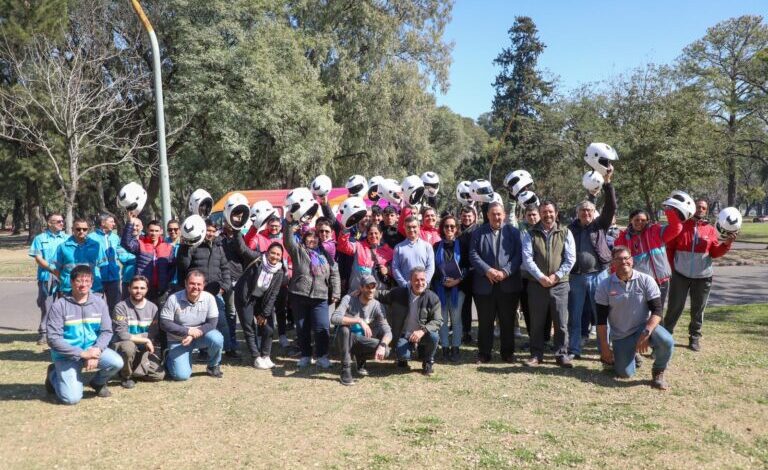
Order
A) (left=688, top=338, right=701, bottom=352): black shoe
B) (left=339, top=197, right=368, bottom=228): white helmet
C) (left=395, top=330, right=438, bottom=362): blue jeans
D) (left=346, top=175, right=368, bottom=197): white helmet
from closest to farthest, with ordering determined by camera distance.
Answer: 1. (left=395, top=330, right=438, bottom=362): blue jeans
2. (left=688, top=338, right=701, bottom=352): black shoe
3. (left=339, top=197, right=368, bottom=228): white helmet
4. (left=346, top=175, right=368, bottom=197): white helmet

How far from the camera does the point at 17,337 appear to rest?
28.0 ft

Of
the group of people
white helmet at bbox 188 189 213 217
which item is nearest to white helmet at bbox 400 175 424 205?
the group of people

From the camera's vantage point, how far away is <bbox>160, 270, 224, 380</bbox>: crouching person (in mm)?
6066

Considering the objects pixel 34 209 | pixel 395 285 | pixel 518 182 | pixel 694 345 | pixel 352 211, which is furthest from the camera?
pixel 34 209

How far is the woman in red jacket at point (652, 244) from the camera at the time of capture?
6.93m

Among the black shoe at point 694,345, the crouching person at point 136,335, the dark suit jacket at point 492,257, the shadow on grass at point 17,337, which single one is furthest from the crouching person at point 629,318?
the shadow on grass at point 17,337

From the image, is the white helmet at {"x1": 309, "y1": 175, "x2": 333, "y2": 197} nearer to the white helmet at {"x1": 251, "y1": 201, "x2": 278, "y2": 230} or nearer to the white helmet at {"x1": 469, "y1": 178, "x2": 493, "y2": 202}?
the white helmet at {"x1": 251, "y1": 201, "x2": 278, "y2": 230}

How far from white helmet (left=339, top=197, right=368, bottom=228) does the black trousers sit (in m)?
2.02

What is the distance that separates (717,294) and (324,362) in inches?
382

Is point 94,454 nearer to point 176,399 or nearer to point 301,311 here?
point 176,399

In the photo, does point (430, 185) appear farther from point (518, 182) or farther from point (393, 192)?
point (518, 182)

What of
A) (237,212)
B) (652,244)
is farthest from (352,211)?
(652,244)

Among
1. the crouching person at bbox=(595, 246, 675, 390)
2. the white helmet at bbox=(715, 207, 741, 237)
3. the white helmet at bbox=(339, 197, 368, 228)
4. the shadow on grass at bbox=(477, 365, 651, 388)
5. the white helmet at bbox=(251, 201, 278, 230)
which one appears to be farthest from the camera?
the white helmet at bbox=(339, 197, 368, 228)

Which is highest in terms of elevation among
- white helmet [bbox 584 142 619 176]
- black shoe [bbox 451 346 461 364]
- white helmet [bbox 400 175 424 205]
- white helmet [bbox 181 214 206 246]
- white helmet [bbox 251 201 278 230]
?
white helmet [bbox 584 142 619 176]
